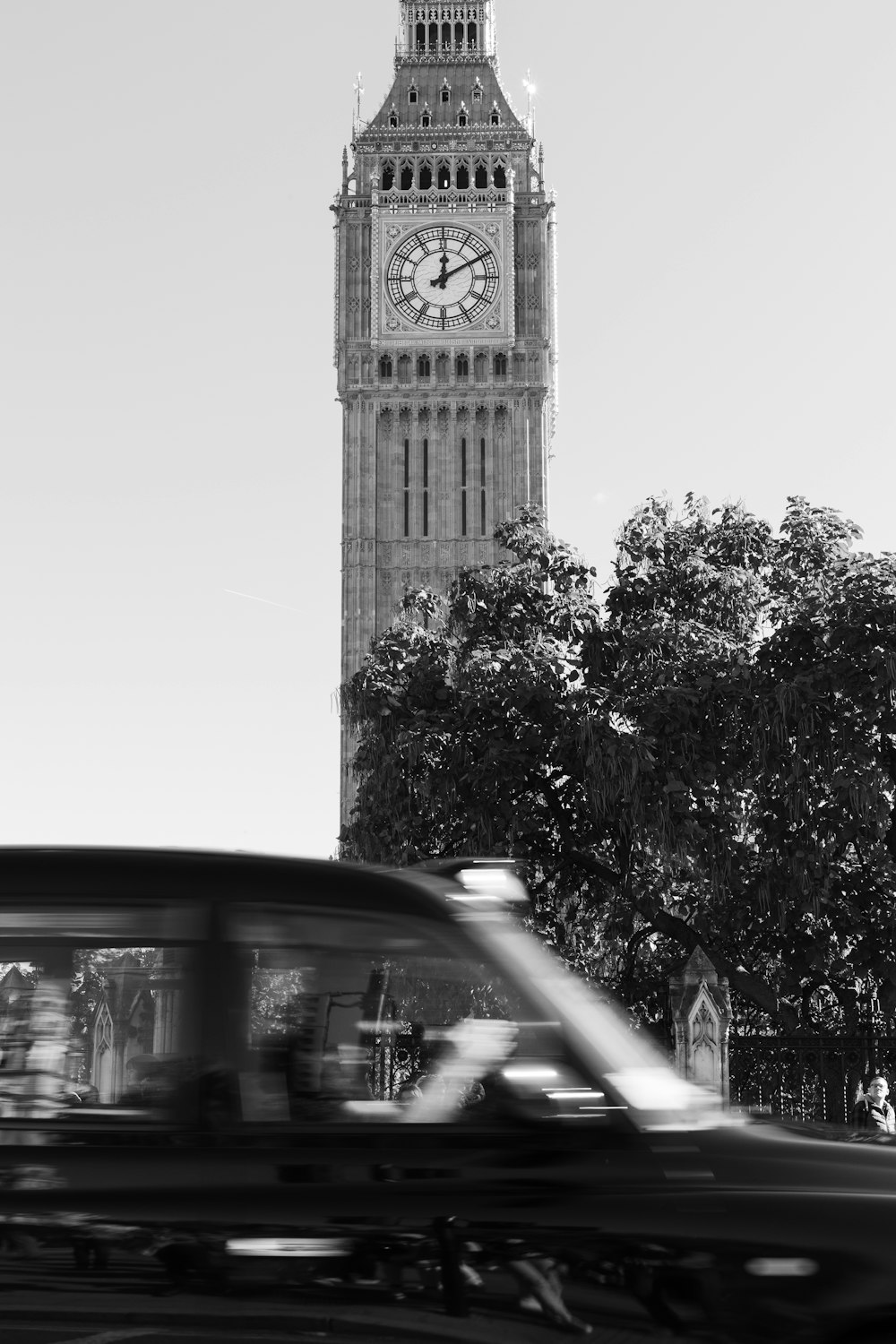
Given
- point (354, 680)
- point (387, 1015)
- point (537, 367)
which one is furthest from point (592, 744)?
point (537, 367)

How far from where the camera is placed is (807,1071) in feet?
63.2

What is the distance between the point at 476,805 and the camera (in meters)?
21.1

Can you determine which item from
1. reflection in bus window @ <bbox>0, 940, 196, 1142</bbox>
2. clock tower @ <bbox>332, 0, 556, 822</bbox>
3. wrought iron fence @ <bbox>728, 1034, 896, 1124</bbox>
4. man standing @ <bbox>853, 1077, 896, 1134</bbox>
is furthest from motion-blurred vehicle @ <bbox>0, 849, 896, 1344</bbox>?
clock tower @ <bbox>332, 0, 556, 822</bbox>

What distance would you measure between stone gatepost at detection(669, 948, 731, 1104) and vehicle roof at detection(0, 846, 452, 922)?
14804 mm

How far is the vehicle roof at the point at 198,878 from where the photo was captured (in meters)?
3.68

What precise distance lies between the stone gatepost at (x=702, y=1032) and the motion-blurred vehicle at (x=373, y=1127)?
573 inches

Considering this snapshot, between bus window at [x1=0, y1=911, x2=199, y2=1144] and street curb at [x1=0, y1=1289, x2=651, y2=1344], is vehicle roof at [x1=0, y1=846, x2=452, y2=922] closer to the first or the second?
bus window at [x1=0, y1=911, x2=199, y2=1144]

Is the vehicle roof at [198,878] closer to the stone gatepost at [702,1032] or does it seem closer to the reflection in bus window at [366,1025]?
the reflection in bus window at [366,1025]

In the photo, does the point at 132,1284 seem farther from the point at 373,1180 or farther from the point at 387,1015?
the point at 387,1015

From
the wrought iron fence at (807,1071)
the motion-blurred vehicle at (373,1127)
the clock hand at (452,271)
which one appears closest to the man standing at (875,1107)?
the wrought iron fence at (807,1071)

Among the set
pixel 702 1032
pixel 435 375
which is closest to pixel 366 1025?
pixel 702 1032

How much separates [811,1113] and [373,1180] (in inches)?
654

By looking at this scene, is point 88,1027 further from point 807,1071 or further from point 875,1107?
point 807,1071

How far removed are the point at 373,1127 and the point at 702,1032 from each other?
1505cm
